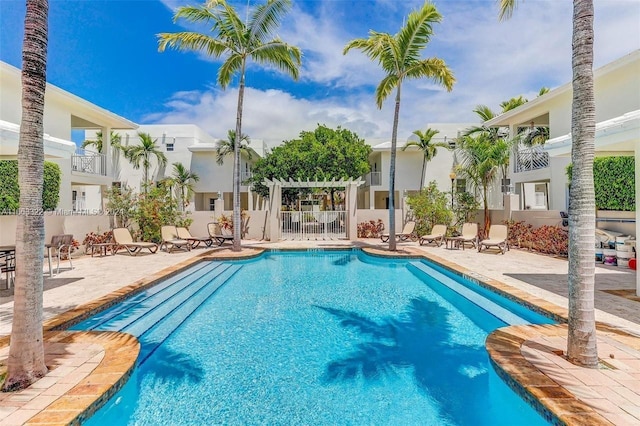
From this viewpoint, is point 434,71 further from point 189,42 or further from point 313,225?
point 313,225

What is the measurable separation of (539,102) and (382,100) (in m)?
7.37

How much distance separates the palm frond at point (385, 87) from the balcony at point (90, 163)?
1450cm

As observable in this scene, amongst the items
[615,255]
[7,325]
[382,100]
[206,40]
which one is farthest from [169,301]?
[615,255]

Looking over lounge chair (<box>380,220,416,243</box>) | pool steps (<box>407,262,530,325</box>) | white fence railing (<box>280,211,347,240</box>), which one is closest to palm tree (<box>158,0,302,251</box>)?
white fence railing (<box>280,211,347,240</box>)

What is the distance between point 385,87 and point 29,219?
1233 cm

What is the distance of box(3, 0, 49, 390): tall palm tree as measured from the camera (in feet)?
10.3

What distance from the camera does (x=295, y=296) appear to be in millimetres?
7582

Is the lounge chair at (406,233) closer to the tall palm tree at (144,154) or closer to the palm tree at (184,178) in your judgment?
the palm tree at (184,178)

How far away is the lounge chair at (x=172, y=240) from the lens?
45.4ft

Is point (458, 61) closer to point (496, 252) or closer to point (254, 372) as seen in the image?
point (496, 252)

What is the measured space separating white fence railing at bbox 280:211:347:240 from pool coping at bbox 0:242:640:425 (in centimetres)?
1093

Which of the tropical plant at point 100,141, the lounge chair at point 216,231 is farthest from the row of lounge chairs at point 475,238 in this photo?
the tropical plant at point 100,141

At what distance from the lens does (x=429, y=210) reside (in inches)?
668

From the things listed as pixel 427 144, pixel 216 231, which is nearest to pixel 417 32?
pixel 216 231
